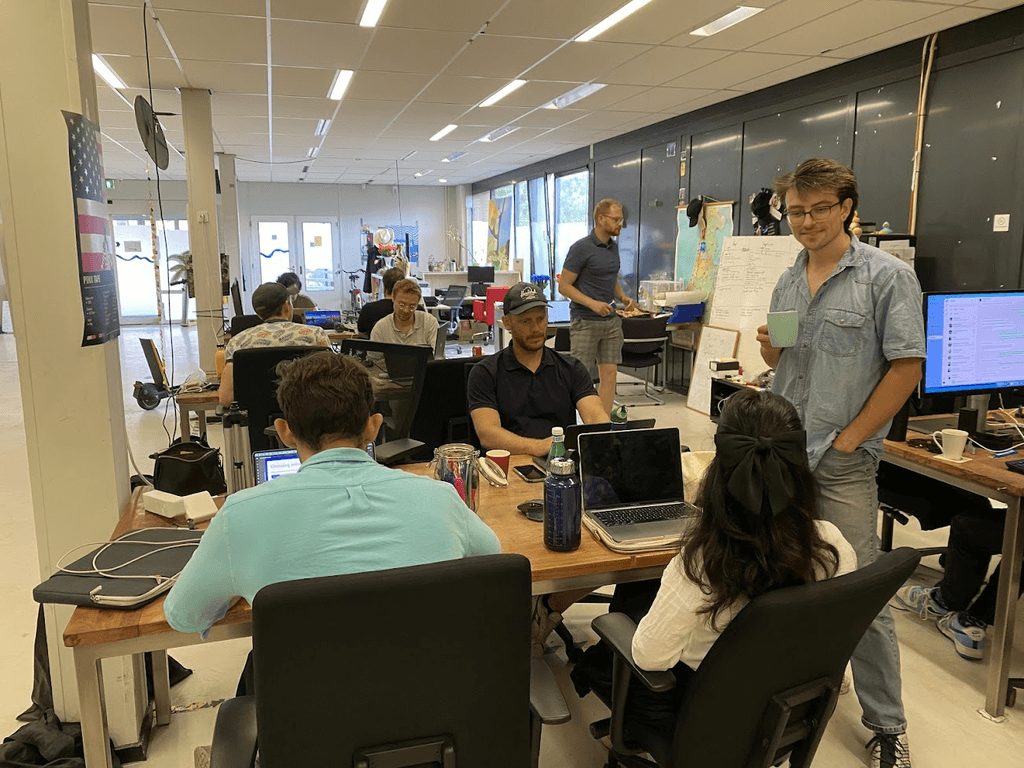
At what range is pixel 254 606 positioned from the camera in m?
1.09

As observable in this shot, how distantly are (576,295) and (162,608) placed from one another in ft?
14.8

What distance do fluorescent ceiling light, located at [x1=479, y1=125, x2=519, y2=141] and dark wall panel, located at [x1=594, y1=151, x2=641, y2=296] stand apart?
61.3 inches

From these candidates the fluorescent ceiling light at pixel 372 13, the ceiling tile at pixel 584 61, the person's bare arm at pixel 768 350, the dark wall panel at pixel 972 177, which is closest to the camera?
the person's bare arm at pixel 768 350

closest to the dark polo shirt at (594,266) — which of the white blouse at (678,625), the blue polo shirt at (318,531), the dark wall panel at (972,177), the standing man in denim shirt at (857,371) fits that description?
the dark wall panel at (972,177)

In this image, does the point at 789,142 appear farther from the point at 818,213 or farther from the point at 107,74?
the point at 107,74

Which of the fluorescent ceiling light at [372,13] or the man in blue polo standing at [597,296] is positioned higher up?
the fluorescent ceiling light at [372,13]

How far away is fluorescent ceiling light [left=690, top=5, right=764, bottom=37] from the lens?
15.4ft

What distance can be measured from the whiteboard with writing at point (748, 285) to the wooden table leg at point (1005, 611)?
4060 mm

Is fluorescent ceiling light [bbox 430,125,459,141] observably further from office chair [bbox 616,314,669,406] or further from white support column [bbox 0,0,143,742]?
white support column [bbox 0,0,143,742]

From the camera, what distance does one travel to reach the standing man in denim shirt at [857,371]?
2.13m

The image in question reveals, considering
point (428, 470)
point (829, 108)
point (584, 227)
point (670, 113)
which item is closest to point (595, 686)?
point (428, 470)

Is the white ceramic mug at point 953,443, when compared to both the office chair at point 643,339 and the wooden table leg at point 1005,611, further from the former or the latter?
the office chair at point 643,339

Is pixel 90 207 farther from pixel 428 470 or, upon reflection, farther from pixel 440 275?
pixel 440 275

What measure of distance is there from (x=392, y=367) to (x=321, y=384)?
139 centimetres
